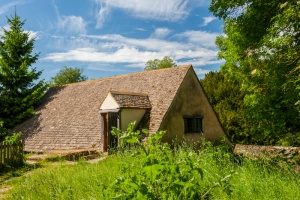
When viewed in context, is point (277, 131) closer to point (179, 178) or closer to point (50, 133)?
point (179, 178)

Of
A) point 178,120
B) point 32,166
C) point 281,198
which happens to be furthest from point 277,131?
point 32,166

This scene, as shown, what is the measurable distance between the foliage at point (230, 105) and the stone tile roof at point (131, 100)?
10264mm

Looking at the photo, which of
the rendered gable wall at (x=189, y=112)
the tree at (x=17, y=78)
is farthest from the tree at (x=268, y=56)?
the tree at (x=17, y=78)

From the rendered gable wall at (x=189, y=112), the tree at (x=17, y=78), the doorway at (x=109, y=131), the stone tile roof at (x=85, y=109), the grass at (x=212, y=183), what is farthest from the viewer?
the tree at (x=17, y=78)

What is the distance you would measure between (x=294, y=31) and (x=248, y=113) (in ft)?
12.2

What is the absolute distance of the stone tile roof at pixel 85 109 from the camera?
16.9 metres

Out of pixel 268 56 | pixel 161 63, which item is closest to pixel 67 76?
pixel 161 63

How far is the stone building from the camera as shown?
15.8 metres

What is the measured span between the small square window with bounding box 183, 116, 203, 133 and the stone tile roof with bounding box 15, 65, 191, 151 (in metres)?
1.87

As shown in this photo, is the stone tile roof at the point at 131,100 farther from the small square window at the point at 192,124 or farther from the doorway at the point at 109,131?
the small square window at the point at 192,124

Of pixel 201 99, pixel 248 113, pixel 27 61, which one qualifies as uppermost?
pixel 27 61

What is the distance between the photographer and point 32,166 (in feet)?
41.3

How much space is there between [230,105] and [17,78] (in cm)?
2002

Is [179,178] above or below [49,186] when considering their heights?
above
